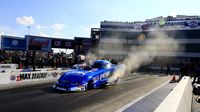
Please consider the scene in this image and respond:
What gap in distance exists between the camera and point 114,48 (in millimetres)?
75625

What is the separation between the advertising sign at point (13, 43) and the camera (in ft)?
166

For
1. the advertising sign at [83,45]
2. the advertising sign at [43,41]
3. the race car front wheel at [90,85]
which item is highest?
the advertising sign at [43,41]

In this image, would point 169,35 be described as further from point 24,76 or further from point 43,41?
point 24,76

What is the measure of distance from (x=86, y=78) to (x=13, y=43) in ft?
130

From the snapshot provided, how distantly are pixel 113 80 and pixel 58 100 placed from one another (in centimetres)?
753

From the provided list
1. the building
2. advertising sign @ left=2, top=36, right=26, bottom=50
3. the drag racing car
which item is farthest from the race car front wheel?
the building

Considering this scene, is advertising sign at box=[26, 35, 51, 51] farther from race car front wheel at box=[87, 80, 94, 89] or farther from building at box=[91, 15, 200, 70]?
race car front wheel at box=[87, 80, 94, 89]

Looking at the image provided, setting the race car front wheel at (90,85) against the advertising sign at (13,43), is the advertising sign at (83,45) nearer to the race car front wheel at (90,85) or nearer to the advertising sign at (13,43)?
the advertising sign at (13,43)

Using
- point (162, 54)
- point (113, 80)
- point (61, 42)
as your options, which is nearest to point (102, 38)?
point (162, 54)

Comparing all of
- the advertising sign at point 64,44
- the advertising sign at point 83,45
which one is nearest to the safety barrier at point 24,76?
the advertising sign at point 83,45

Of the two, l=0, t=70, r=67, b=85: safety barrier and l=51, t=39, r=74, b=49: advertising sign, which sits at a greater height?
l=51, t=39, r=74, b=49: advertising sign

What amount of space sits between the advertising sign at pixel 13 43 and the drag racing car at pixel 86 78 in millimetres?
36369

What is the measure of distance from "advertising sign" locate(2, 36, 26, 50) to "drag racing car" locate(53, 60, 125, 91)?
36.4m

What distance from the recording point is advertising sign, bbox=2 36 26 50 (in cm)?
5069
